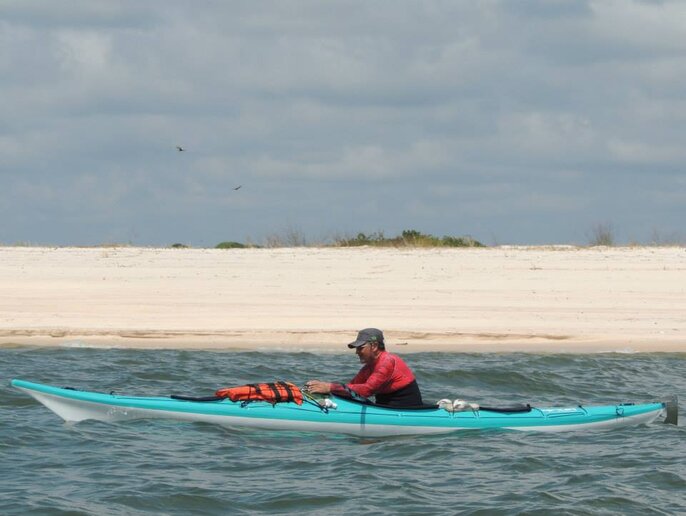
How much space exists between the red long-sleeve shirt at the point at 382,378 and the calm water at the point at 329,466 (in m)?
0.50

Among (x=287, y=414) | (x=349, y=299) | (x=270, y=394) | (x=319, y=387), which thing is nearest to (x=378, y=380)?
(x=319, y=387)

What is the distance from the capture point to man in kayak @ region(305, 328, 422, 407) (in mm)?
11141

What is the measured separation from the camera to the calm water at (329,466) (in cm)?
909

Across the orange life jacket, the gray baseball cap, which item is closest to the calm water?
the orange life jacket

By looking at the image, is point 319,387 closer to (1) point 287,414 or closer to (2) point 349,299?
(1) point 287,414

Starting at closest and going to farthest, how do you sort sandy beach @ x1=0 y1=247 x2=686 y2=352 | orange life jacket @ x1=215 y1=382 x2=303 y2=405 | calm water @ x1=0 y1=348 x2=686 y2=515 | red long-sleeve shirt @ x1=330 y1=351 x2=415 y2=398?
1. calm water @ x1=0 y1=348 x2=686 y2=515
2. red long-sleeve shirt @ x1=330 y1=351 x2=415 y2=398
3. orange life jacket @ x1=215 y1=382 x2=303 y2=405
4. sandy beach @ x1=0 y1=247 x2=686 y2=352

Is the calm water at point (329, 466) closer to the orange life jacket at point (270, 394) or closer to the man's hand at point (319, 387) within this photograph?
the orange life jacket at point (270, 394)

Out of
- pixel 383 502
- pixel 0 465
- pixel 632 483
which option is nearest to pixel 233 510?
pixel 383 502

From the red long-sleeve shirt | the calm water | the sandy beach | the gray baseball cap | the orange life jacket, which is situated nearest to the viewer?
the calm water

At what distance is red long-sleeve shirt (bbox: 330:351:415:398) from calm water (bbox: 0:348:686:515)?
0.50 metres

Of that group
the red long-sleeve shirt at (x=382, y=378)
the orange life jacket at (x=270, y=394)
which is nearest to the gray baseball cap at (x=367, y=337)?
the red long-sleeve shirt at (x=382, y=378)

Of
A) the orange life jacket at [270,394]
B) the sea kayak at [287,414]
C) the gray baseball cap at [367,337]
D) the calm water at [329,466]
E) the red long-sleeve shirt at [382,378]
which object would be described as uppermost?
the gray baseball cap at [367,337]

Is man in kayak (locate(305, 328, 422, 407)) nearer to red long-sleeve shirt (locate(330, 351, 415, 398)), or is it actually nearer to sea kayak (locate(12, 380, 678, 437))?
red long-sleeve shirt (locate(330, 351, 415, 398))

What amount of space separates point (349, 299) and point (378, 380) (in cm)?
849
